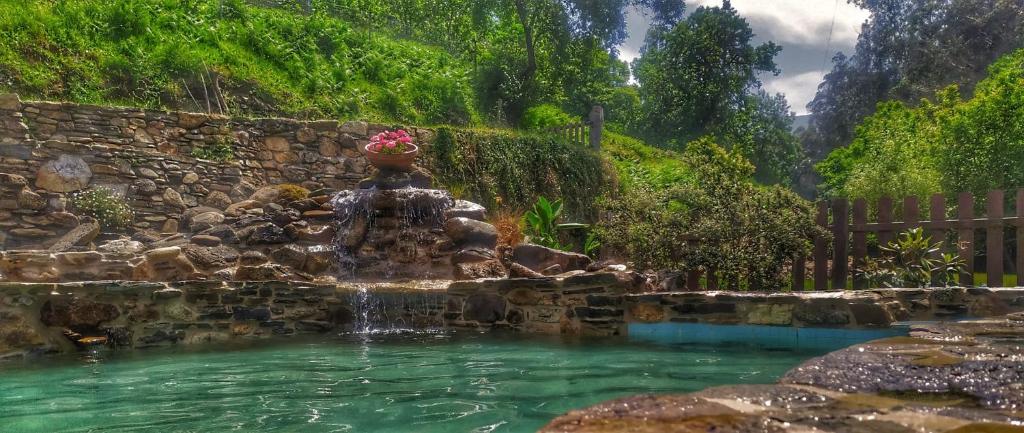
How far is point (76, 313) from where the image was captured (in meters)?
5.97

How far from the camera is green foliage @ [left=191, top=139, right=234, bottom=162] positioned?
1122 centimetres

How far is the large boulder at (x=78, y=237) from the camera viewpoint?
29.6ft

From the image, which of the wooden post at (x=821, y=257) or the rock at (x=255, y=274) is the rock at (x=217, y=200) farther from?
the wooden post at (x=821, y=257)

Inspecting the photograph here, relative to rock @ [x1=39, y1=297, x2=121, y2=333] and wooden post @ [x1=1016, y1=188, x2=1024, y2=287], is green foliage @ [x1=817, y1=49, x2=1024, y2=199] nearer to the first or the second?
wooden post @ [x1=1016, y1=188, x2=1024, y2=287]

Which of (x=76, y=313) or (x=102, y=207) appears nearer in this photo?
(x=76, y=313)

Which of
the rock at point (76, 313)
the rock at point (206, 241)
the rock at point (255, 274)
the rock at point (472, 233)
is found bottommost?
the rock at point (76, 313)

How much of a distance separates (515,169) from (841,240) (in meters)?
6.78

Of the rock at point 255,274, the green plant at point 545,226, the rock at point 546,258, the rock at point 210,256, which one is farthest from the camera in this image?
the green plant at point 545,226

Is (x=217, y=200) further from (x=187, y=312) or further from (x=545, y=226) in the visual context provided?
(x=545, y=226)

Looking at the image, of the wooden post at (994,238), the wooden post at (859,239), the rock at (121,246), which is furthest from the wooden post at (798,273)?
the rock at (121,246)

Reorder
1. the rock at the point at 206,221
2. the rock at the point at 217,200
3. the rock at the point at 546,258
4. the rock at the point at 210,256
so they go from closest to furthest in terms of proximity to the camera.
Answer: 1. the rock at the point at 210,256
2. the rock at the point at 546,258
3. the rock at the point at 206,221
4. the rock at the point at 217,200

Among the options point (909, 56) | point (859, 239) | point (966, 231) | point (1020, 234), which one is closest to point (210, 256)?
point (859, 239)

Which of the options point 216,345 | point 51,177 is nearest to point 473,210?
point 216,345

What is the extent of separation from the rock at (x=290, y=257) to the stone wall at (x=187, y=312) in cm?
198
